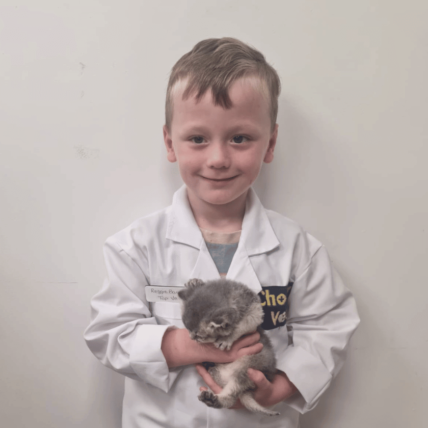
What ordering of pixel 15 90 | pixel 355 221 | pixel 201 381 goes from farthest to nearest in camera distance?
pixel 355 221
pixel 15 90
pixel 201 381

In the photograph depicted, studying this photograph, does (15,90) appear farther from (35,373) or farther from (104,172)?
(35,373)

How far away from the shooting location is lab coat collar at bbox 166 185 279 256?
111cm

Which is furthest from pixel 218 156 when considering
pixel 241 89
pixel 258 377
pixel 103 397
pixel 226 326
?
pixel 103 397

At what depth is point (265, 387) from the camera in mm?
966

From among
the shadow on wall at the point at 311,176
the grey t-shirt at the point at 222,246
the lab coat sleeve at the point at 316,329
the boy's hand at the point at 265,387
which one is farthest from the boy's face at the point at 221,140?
the boy's hand at the point at 265,387

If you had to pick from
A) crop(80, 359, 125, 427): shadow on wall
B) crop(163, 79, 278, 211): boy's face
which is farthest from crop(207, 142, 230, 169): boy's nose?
crop(80, 359, 125, 427): shadow on wall

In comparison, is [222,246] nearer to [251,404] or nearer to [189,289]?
[189,289]

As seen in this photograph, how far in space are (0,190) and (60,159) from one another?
0.66 ft

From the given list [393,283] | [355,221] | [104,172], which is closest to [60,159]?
[104,172]

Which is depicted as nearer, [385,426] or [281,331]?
[281,331]

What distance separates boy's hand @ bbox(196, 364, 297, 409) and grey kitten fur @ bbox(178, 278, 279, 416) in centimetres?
1

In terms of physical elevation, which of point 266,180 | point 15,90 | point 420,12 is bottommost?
point 266,180

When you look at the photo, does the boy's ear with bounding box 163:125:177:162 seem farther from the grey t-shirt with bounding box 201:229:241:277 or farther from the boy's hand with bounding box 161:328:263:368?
the boy's hand with bounding box 161:328:263:368

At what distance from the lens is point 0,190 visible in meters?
1.25
